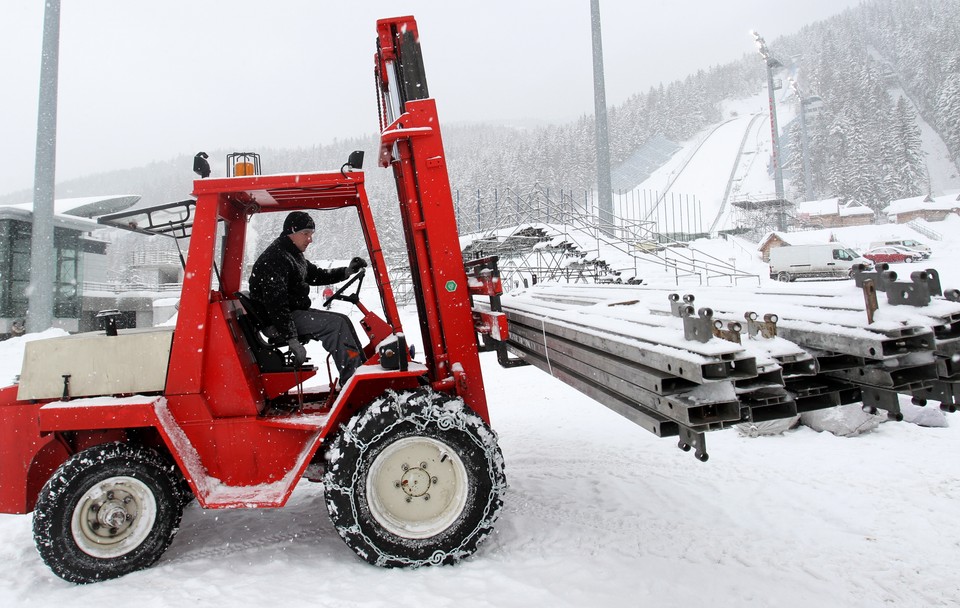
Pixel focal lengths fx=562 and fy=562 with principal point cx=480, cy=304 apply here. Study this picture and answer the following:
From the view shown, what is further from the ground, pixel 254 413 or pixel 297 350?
pixel 297 350

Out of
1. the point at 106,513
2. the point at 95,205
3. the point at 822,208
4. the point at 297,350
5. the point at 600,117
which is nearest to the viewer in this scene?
the point at 106,513

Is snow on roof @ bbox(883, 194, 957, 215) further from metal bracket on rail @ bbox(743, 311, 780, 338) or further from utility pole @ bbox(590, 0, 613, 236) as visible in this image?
metal bracket on rail @ bbox(743, 311, 780, 338)

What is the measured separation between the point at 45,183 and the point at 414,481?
57.4ft

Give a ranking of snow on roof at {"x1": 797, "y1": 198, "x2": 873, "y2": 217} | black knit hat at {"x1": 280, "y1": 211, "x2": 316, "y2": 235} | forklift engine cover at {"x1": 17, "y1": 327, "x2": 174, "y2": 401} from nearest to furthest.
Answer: forklift engine cover at {"x1": 17, "y1": 327, "x2": 174, "y2": 401} → black knit hat at {"x1": 280, "y1": 211, "x2": 316, "y2": 235} → snow on roof at {"x1": 797, "y1": 198, "x2": 873, "y2": 217}

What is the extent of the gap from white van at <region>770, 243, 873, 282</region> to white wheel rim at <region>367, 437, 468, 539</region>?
3209 cm

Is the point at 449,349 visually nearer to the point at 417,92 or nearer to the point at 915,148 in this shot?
the point at 417,92

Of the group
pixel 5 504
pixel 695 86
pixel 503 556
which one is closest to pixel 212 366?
pixel 5 504

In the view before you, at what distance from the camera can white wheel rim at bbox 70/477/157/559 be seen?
366 cm

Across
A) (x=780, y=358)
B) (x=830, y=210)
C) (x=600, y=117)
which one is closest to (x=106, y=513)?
(x=780, y=358)

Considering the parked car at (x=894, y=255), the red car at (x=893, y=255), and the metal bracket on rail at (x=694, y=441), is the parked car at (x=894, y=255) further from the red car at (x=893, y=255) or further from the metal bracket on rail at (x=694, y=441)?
the metal bracket on rail at (x=694, y=441)

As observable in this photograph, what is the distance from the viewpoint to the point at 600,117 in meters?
30.5

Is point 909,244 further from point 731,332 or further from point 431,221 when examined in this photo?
point 731,332

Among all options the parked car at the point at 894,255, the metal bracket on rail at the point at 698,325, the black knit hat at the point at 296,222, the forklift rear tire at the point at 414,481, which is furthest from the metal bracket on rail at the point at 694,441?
the parked car at the point at 894,255

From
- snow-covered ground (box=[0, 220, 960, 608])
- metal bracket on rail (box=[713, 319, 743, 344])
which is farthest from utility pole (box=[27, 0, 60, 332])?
metal bracket on rail (box=[713, 319, 743, 344])
